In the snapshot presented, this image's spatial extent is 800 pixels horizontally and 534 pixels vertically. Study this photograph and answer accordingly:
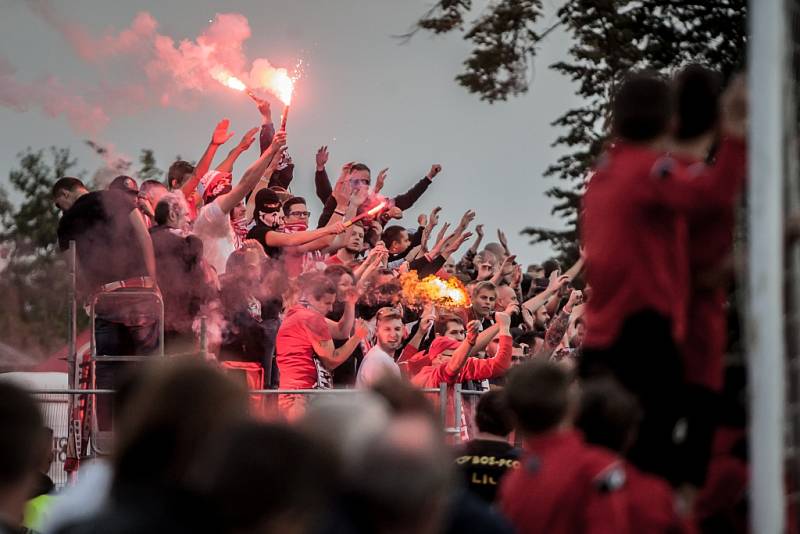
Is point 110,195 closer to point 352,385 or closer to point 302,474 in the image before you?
point 352,385

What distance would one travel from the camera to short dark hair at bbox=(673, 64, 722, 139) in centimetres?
454

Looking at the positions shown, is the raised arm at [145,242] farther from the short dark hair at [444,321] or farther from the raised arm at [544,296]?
the raised arm at [544,296]

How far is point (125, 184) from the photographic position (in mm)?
11047

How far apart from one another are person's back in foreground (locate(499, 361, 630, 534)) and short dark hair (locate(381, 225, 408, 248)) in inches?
385

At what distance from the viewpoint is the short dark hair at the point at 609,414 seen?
4.31 m

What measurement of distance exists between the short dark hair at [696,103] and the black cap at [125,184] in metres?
6.96

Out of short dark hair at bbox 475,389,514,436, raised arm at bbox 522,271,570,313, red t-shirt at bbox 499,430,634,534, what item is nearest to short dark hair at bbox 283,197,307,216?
raised arm at bbox 522,271,570,313

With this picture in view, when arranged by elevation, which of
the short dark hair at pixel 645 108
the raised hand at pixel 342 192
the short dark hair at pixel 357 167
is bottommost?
the short dark hair at pixel 645 108

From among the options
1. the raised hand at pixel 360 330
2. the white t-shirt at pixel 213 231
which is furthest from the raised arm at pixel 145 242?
the raised hand at pixel 360 330

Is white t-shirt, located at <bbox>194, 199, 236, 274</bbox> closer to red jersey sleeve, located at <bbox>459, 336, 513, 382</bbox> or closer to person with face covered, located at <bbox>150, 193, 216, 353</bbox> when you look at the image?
person with face covered, located at <bbox>150, 193, 216, 353</bbox>

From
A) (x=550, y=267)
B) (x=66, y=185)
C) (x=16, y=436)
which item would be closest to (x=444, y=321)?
(x=66, y=185)

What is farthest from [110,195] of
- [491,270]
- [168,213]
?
[491,270]

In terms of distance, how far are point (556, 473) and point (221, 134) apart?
8.99 meters

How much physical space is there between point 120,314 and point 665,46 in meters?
6.30
